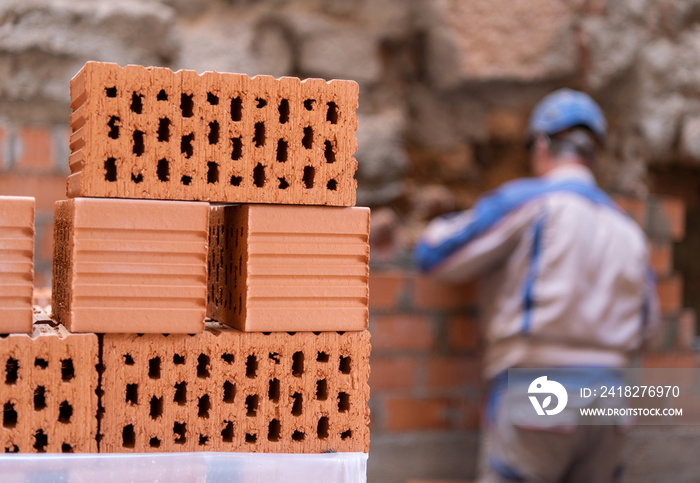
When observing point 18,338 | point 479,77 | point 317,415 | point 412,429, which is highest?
point 479,77

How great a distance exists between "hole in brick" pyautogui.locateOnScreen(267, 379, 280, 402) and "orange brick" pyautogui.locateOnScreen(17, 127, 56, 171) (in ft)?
4.64

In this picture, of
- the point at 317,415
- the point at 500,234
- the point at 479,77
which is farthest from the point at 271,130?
the point at 479,77

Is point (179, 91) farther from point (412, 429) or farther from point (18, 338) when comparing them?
point (412, 429)

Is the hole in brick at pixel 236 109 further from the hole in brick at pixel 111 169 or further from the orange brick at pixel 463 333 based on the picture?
the orange brick at pixel 463 333

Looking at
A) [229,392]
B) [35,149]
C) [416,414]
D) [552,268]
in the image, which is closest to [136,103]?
[229,392]

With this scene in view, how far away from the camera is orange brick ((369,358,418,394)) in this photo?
246 cm

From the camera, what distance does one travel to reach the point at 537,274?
222 cm

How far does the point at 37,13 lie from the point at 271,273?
5.45 feet

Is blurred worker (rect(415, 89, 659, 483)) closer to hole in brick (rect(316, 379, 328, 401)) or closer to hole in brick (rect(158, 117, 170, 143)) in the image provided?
hole in brick (rect(316, 379, 328, 401))

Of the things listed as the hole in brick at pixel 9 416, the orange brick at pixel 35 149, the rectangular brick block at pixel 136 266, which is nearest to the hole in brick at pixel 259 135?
the rectangular brick block at pixel 136 266

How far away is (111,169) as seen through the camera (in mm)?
976

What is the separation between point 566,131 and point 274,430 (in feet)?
5.58

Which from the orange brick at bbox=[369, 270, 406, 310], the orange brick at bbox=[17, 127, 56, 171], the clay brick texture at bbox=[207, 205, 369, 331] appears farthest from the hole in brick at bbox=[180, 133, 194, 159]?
the orange brick at bbox=[369, 270, 406, 310]

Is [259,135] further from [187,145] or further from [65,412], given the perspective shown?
[65,412]
